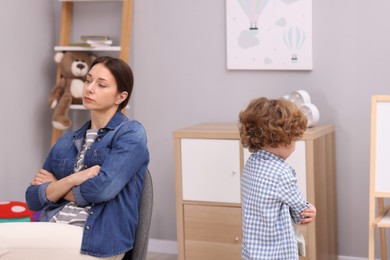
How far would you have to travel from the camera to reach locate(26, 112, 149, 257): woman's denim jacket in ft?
6.71

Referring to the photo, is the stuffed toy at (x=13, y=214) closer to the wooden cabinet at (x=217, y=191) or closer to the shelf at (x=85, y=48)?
the wooden cabinet at (x=217, y=191)

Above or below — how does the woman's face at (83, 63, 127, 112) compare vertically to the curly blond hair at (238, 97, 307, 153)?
above

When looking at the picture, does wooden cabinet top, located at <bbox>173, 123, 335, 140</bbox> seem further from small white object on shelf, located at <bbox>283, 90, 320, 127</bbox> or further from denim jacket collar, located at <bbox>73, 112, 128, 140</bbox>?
denim jacket collar, located at <bbox>73, 112, 128, 140</bbox>

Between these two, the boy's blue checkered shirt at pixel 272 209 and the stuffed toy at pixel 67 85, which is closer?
the boy's blue checkered shirt at pixel 272 209

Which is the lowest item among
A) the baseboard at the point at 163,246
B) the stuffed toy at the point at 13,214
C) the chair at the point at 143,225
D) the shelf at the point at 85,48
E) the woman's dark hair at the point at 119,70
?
the baseboard at the point at 163,246

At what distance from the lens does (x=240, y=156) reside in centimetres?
307

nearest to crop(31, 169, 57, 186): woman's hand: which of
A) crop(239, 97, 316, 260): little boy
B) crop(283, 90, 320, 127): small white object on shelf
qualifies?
crop(239, 97, 316, 260): little boy

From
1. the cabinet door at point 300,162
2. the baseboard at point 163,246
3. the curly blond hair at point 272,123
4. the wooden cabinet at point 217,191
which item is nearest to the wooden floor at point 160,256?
the baseboard at point 163,246

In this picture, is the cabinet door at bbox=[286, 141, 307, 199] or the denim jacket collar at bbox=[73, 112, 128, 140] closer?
the denim jacket collar at bbox=[73, 112, 128, 140]

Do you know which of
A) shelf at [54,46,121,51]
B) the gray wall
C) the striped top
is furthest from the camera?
shelf at [54,46,121,51]

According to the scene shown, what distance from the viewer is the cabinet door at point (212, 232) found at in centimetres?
312

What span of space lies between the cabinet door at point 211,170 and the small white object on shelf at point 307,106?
13.2 inches

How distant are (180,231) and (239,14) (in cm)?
105

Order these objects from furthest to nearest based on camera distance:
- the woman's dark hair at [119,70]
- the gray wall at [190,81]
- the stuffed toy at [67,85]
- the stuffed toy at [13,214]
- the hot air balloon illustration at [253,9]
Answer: the stuffed toy at [67,85], the hot air balloon illustration at [253,9], the gray wall at [190,81], the stuffed toy at [13,214], the woman's dark hair at [119,70]
